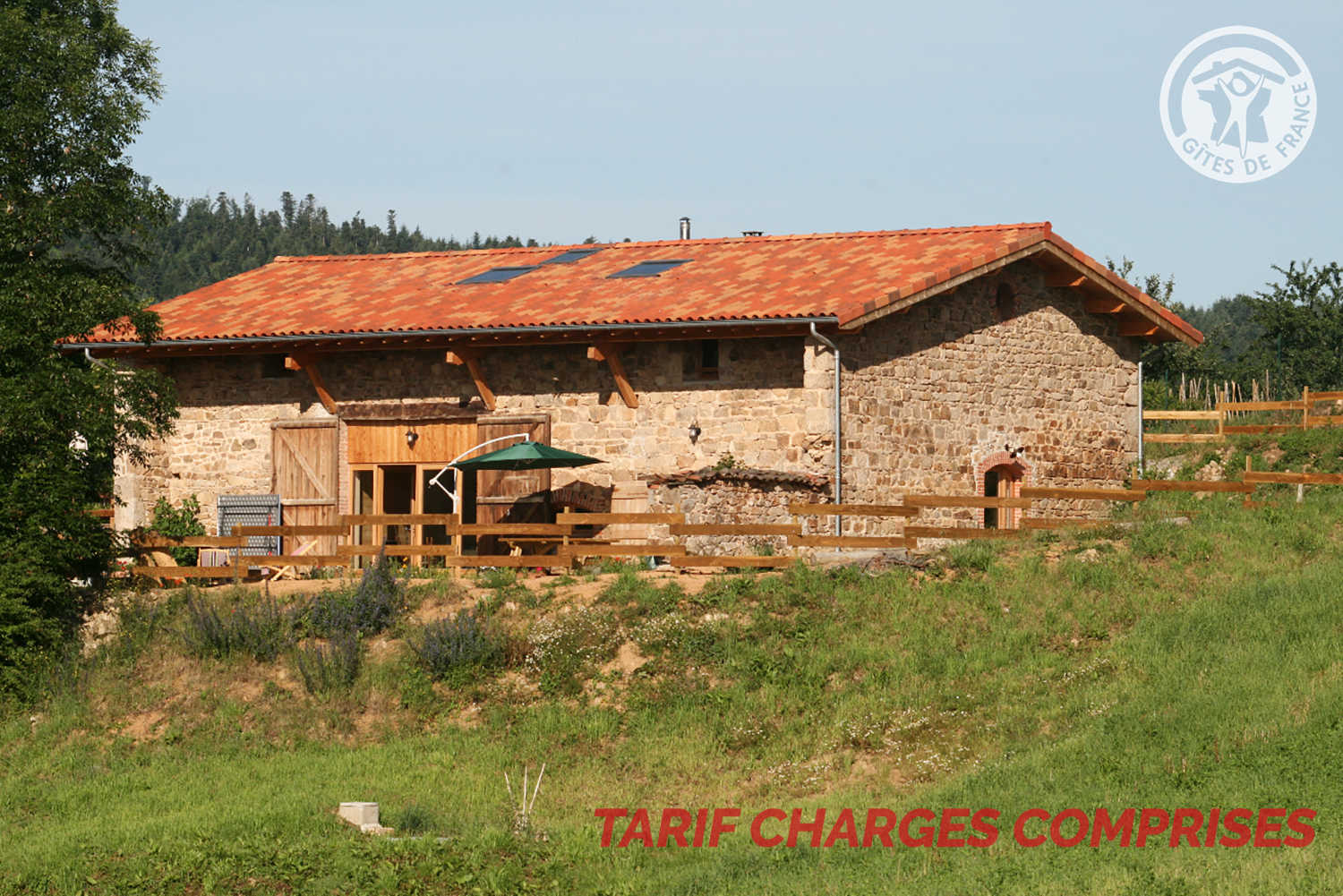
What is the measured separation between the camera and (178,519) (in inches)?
989

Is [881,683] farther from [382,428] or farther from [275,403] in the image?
[275,403]

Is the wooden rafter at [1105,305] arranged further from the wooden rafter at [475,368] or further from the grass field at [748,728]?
the wooden rafter at [475,368]

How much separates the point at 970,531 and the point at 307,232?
10827cm

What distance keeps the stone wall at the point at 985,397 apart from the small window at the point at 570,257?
7259mm

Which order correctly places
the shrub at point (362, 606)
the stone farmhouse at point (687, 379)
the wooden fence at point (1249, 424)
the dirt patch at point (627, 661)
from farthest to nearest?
the wooden fence at point (1249, 424)
the stone farmhouse at point (687, 379)
the shrub at point (362, 606)
the dirt patch at point (627, 661)

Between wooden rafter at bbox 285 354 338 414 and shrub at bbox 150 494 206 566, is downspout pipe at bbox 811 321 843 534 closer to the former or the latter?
wooden rafter at bbox 285 354 338 414

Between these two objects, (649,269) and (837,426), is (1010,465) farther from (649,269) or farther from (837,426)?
(649,269)

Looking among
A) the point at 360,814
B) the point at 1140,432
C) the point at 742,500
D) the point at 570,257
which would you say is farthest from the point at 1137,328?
the point at 360,814

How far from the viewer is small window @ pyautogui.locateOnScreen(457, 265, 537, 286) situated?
26.9 m

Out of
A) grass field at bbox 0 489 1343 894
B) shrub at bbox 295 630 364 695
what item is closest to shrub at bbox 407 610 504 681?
grass field at bbox 0 489 1343 894

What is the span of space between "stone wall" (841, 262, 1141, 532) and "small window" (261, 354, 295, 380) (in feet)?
30.1

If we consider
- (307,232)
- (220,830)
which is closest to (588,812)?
(220,830)

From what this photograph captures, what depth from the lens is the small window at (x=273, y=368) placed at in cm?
2511

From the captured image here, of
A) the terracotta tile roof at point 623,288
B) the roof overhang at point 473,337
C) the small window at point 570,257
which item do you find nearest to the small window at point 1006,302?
the terracotta tile roof at point 623,288
